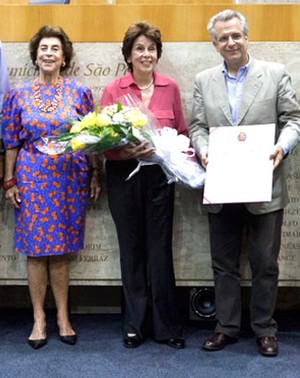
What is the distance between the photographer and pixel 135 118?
2857 millimetres

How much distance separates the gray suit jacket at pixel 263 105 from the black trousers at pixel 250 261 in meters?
0.08

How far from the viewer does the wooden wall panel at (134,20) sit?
130 inches

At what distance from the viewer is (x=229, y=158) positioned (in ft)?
9.52

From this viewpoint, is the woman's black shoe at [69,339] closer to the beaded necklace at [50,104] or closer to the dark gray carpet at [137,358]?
the dark gray carpet at [137,358]

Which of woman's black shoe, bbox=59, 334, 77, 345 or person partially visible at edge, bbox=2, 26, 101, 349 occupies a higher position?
person partially visible at edge, bbox=2, 26, 101, 349

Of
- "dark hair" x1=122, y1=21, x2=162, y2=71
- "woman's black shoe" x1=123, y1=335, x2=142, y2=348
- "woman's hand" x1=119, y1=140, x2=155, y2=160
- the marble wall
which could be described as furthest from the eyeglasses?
"woman's black shoe" x1=123, y1=335, x2=142, y2=348

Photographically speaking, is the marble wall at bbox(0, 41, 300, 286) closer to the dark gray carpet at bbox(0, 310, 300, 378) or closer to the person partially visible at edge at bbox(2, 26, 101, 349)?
the person partially visible at edge at bbox(2, 26, 101, 349)

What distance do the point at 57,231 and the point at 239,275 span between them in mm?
968

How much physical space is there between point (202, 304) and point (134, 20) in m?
1.67

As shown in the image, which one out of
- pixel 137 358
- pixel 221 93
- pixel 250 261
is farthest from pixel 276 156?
pixel 137 358

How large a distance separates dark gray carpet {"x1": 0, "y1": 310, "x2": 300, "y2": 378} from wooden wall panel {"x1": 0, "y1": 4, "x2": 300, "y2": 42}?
1.64 metres

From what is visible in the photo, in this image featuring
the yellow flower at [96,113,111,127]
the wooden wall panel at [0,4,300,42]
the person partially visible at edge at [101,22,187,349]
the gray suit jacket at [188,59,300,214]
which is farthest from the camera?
the wooden wall panel at [0,4,300,42]

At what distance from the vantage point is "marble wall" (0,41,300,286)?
3.37 m

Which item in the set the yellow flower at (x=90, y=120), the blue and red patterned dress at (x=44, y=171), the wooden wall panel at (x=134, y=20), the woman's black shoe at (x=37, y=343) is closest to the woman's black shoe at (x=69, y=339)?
the woman's black shoe at (x=37, y=343)
